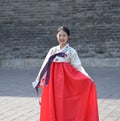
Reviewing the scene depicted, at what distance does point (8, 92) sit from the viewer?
10.3m

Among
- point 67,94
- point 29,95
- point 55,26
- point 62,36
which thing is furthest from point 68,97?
point 55,26

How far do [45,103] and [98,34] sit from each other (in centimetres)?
1104

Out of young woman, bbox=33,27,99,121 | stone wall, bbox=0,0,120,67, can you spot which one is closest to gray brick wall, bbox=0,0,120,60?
stone wall, bbox=0,0,120,67

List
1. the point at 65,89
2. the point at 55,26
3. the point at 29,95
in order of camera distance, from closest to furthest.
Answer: the point at 65,89, the point at 29,95, the point at 55,26

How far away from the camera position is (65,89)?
5594 mm

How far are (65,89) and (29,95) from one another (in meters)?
4.26

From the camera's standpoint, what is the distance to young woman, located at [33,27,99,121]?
5.59 metres

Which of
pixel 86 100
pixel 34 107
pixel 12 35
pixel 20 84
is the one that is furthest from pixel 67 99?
pixel 12 35

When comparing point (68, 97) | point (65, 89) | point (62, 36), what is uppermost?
point (62, 36)

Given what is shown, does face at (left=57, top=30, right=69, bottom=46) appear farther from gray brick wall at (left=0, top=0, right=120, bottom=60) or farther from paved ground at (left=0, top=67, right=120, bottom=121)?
gray brick wall at (left=0, top=0, right=120, bottom=60)

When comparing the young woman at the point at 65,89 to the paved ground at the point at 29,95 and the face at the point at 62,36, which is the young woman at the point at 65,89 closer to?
the face at the point at 62,36

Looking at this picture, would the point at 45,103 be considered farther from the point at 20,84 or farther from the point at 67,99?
the point at 20,84

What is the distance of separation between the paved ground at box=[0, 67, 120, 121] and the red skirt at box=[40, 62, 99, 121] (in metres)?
1.43

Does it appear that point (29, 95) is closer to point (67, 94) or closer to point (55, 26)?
point (67, 94)
